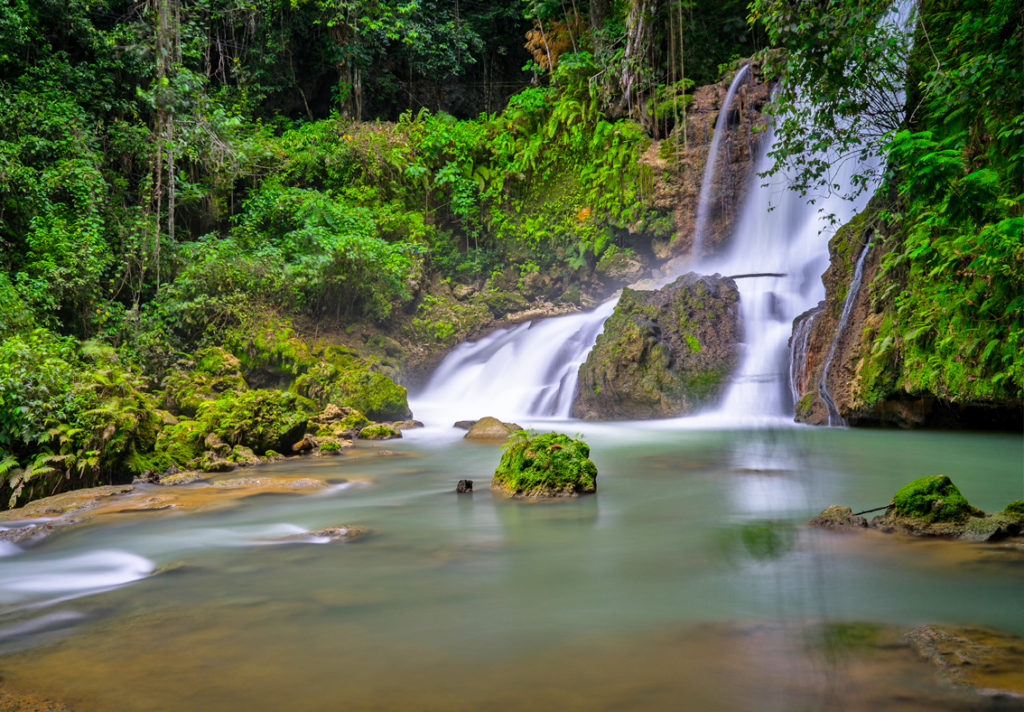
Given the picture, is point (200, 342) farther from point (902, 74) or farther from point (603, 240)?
point (902, 74)

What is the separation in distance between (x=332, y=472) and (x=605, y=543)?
4017 millimetres

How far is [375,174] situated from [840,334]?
12.6m

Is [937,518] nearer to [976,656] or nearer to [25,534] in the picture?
[976,656]

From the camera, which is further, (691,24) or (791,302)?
(691,24)

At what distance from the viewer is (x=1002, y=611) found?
301 centimetres

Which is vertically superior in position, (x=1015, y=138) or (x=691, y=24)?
(x=691, y=24)

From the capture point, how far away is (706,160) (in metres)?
15.9

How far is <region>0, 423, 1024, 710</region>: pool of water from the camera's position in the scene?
244cm

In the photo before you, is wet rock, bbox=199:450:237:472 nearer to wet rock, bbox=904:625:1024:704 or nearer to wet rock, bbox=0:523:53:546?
wet rock, bbox=0:523:53:546

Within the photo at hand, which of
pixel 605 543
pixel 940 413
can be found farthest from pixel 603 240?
pixel 605 543

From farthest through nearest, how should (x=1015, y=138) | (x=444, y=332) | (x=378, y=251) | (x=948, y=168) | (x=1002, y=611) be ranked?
(x=444, y=332) < (x=378, y=251) < (x=1015, y=138) < (x=948, y=168) < (x=1002, y=611)

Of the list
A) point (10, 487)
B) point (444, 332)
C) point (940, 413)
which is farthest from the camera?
point (444, 332)

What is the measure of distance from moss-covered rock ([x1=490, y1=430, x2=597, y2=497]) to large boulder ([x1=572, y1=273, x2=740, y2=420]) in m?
5.64

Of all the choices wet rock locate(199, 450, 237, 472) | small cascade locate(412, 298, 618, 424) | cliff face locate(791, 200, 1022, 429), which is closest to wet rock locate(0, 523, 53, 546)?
wet rock locate(199, 450, 237, 472)
